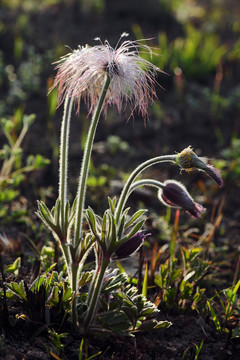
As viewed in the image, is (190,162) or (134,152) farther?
(134,152)

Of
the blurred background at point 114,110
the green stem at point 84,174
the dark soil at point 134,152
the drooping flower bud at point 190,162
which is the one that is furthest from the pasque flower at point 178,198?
the blurred background at point 114,110

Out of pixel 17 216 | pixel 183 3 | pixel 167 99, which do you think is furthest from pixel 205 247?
pixel 183 3

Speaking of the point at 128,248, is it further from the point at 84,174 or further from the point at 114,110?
the point at 114,110

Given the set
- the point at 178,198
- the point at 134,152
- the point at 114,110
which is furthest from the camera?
the point at 114,110

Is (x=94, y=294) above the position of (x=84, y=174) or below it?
below

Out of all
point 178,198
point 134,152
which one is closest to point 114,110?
point 134,152

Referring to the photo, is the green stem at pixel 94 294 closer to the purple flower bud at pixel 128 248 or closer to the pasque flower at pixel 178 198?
the purple flower bud at pixel 128 248
